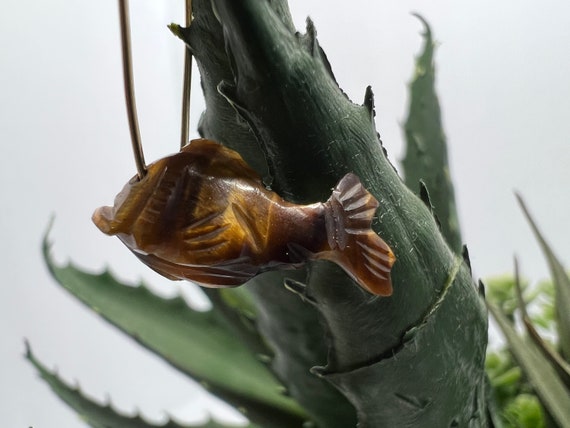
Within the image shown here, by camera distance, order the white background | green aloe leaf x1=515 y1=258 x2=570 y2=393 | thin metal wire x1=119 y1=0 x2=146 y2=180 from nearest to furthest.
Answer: thin metal wire x1=119 y1=0 x2=146 y2=180
green aloe leaf x1=515 y1=258 x2=570 y2=393
the white background

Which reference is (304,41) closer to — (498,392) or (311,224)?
(311,224)

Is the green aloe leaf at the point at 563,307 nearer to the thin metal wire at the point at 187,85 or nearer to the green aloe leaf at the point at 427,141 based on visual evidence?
the green aloe leaf at the point at 427,141

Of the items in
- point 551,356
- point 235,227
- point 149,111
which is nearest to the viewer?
point 235,227

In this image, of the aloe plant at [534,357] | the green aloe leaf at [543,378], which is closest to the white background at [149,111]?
the aloe plant at [534,357]

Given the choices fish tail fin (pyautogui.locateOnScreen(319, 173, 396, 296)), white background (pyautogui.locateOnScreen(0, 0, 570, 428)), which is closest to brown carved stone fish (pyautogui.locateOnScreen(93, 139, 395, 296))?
fish tail fin (pyautogui.locateOnScreen(319, 173, 396, 296))

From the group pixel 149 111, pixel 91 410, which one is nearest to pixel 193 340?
pixel 91 410

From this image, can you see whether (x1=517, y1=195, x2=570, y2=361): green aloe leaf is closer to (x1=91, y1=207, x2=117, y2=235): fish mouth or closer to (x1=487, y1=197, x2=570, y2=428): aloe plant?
(x1=487, y1=197, x2=570, y2=428): aloe plant

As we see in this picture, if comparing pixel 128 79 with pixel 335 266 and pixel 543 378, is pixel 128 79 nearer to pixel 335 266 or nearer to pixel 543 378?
pixel 335 266

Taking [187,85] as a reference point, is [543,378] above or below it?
below
